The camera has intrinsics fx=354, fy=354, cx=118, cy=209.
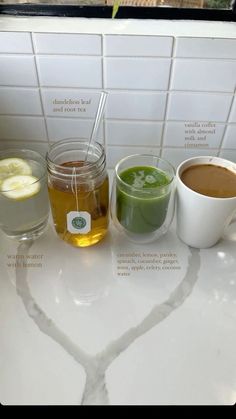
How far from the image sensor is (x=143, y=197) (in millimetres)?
559

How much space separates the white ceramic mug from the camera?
1.77ft

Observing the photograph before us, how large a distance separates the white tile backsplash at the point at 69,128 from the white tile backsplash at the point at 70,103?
0.04ft

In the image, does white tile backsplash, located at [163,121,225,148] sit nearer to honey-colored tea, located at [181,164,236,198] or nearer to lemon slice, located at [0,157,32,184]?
honey-colored tea, located at [181,164,236,198]

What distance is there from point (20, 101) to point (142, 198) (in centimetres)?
31

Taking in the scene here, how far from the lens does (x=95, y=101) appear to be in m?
0.67

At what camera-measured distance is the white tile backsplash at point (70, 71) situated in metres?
0.61

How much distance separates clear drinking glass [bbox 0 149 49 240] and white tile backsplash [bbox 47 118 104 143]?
9 centimetres

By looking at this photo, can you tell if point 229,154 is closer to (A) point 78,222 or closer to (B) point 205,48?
(B) point 205,48

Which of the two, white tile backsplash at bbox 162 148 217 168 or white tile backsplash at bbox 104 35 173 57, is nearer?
white tile backsplash at bbox 104 35 173 57

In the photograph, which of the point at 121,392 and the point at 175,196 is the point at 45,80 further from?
the point at 121,392

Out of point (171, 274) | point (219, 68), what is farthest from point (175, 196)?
point (219, 68)

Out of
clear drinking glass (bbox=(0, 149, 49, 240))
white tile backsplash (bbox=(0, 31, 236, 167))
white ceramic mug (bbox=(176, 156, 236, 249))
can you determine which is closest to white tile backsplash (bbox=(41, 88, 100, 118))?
white tile backsplash (bbox=(0, 31, 236, 167))

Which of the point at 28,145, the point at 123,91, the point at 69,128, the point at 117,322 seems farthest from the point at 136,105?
the point at 117,322

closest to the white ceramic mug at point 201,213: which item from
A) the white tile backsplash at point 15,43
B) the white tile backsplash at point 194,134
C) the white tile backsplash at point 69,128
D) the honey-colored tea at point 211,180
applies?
the honey-colored tea at point 211,180
